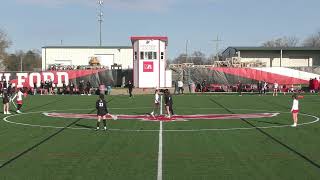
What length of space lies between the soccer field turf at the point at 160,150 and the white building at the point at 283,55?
75138 mm

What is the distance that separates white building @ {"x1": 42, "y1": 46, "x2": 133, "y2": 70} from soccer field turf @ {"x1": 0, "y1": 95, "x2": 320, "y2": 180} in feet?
219

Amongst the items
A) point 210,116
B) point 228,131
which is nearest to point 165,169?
point 228,131

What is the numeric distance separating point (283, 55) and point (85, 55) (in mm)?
37551

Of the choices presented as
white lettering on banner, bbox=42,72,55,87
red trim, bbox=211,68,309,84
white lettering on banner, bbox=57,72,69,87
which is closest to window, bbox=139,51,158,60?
red trim, bbox=211,68,309,84

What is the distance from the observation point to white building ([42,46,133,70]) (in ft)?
299

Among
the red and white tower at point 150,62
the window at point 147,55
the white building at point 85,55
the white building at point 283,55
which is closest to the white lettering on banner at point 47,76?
the red and white tower at point 150,62

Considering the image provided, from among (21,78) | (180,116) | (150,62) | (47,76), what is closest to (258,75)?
(150,62)

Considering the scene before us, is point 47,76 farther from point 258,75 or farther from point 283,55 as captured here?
point 283,55

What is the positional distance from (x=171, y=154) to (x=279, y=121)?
1161 centimetres

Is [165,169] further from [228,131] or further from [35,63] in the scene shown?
[35,63]

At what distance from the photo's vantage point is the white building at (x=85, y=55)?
299 feet

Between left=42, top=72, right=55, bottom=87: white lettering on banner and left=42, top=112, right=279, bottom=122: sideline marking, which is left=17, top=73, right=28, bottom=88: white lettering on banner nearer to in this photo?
left=42, top=72, right=55, bottom=87: white lettering on banner

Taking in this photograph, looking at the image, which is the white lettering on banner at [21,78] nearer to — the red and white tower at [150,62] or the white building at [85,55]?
Result: the red and white tower at [150,62]

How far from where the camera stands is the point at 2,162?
1372 centimetres
